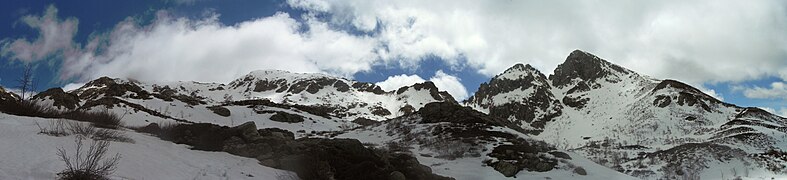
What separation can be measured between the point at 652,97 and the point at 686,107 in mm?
12859

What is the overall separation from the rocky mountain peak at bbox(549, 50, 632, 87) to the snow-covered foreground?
166 metres

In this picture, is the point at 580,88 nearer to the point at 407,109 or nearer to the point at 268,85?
the point at 407,109

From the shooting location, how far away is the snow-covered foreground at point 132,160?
819 centimetres

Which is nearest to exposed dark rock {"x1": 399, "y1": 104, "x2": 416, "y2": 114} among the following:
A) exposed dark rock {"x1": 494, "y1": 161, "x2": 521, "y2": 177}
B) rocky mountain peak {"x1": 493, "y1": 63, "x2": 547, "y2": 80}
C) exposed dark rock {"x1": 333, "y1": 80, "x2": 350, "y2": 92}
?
exposed dark rock {"x1": 333, "y1": 80, "x2": 350, "y2": 92}

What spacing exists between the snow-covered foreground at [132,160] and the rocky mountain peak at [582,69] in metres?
166

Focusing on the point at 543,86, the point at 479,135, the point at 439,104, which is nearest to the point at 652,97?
the point at 543,86

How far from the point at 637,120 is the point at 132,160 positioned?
114847mm

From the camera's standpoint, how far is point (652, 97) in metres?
116

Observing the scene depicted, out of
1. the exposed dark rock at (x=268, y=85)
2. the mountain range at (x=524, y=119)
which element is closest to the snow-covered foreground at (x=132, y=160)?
the mountain range at (x=524, y=119)

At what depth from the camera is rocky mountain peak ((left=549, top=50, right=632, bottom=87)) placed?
163538 mm

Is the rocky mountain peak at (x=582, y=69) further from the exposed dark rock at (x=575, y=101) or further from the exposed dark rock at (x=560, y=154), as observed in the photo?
the exposed dark rock at (x=560, y=154)

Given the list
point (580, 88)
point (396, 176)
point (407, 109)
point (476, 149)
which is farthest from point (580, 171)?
point (580, 88)

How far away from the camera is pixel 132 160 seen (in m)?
10.3

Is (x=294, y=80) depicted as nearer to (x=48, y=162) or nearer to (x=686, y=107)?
(x=686, y=107)
